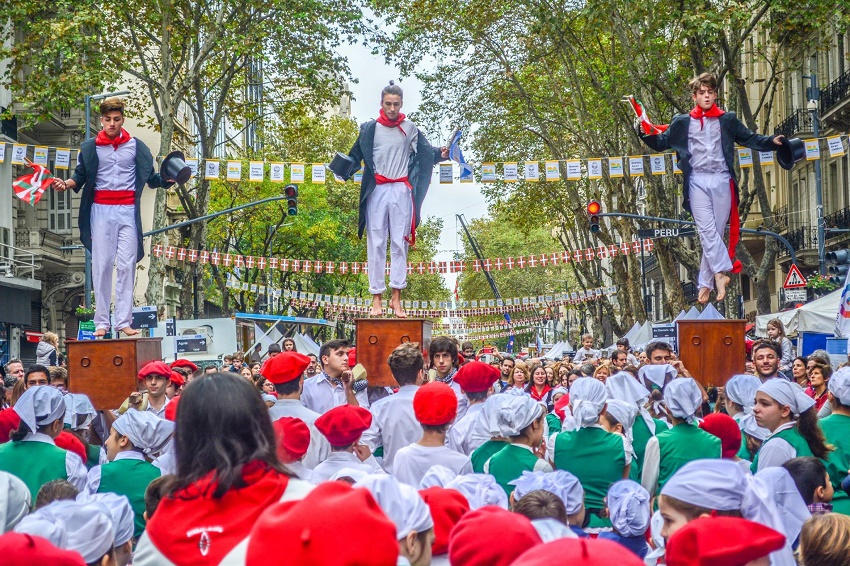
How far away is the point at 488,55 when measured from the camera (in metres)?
32.7

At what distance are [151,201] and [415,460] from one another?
144 feet

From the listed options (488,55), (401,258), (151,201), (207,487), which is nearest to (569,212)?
(488,55)

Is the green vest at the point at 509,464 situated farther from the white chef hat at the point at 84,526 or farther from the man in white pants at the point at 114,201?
the man in white pants at the point at 114,201

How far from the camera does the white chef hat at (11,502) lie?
188 inches

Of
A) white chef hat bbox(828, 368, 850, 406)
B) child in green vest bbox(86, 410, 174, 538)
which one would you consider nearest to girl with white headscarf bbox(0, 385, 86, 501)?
child in green vest bbox(86, 410, 174, 538)

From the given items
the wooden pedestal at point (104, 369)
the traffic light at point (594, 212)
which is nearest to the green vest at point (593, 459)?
the wooden pedestal at point (104, 369)

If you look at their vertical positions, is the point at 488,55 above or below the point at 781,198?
above

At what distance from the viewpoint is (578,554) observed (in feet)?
8.98

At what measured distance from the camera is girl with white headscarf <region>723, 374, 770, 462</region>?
784 centimetres

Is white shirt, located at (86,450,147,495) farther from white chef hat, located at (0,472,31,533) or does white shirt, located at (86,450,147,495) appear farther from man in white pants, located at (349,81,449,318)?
man in white pants, located at (349,81,449,318)

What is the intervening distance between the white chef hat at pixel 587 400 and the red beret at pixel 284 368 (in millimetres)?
1843

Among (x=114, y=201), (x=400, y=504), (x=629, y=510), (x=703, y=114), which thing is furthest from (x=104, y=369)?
(x=400, y=504)

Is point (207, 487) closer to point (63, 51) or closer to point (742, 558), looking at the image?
point (742, 558)

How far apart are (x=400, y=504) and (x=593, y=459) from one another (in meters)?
3.14
